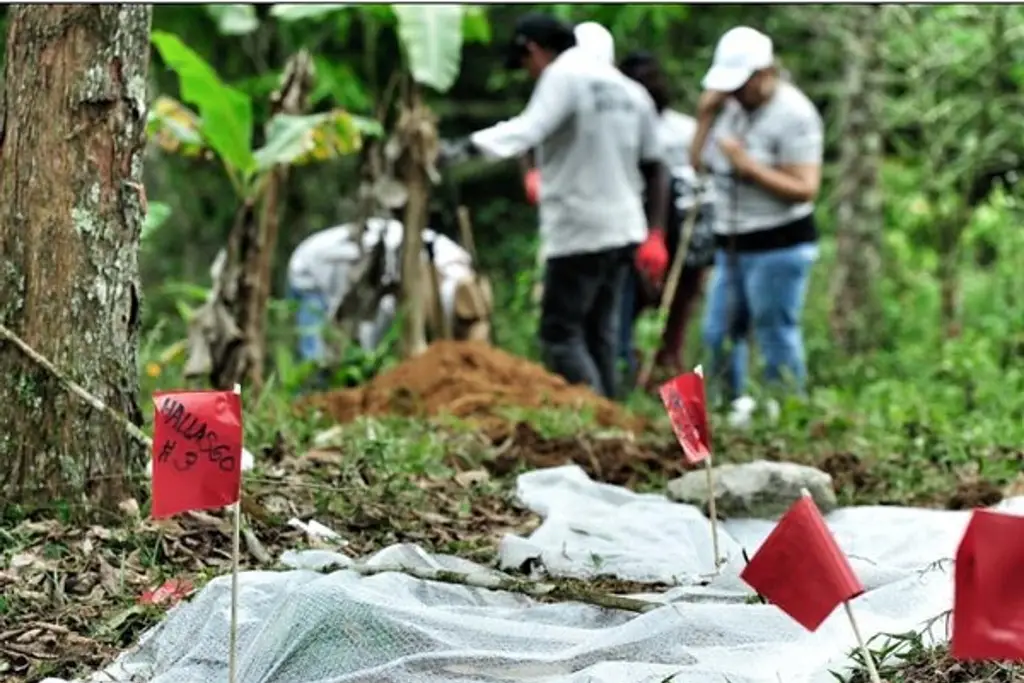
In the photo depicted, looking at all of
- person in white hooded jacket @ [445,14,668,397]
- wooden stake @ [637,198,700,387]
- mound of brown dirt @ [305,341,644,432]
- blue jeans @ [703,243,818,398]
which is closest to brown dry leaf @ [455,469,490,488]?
mound of brown dirt @ [305,341,644,432]

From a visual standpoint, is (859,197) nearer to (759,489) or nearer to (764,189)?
(764,189)

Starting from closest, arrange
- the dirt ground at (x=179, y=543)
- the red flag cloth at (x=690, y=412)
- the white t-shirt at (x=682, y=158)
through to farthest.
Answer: the dirt ground at (x=179, y=543) < the red flag cloth at (x=690, y=412) < the white t-shirt at (x=682, y=158)

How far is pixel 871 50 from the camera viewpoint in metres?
10.2

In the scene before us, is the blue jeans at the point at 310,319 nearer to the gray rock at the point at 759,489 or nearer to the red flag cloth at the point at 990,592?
the gray rock at the point at 759,489

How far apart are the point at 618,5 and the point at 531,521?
6.85m

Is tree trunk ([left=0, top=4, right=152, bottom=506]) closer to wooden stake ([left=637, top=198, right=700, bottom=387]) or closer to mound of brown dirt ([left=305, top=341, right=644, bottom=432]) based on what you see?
mound of brown dirt ([left=305, top=341, right=644, bottom=432])

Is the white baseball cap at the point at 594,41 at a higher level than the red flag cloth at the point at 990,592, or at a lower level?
higher

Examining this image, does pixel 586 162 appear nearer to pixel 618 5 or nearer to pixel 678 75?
pixel 618 5

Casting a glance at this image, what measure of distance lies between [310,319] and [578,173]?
211 cm

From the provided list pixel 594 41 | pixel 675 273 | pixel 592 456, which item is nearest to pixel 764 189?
pixel 594 41

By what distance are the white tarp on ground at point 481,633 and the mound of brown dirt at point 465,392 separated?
2.63 metres

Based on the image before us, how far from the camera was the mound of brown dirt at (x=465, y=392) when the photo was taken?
22.2 feet

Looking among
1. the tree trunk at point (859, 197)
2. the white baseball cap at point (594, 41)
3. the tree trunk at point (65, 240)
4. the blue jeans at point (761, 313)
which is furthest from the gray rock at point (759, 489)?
the tree trunk at point (859, 197)

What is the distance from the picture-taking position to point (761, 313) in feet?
25.3
